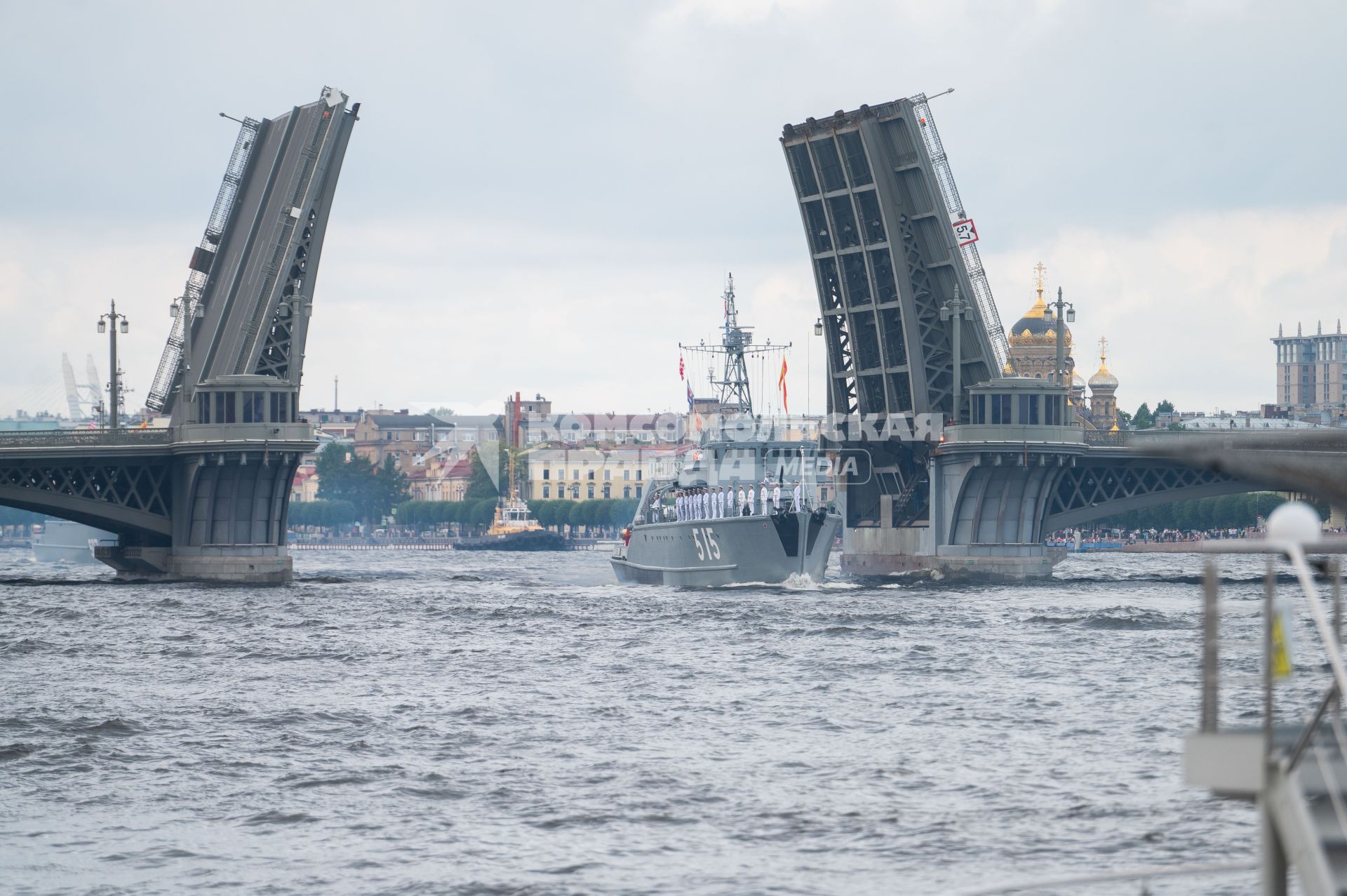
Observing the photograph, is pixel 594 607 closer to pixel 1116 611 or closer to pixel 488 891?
pixel 1116 611

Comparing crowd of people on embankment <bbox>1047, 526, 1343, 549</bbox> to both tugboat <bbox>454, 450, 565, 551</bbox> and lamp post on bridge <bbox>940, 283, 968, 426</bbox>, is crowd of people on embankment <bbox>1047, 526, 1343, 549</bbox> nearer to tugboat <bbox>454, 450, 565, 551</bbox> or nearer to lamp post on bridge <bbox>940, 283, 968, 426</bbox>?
tugboat <bbox>454, 450, 565, 551</bbox>

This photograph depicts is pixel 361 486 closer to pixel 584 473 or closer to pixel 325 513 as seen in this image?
pixel 325 513

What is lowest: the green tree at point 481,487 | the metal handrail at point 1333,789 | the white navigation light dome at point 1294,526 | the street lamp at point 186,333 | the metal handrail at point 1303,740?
the metal handrail at point 1333,789

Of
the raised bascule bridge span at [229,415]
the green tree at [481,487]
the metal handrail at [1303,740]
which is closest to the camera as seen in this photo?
the metal handrail at [1303,740]

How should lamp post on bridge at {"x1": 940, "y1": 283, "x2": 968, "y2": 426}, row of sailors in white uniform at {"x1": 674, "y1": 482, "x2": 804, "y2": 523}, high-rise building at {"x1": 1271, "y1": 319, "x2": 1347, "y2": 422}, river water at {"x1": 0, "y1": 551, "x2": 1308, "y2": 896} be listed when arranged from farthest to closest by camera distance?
high-rise building at {"x1": 1271, "y1": 319, "x2": 1347, "y2": 422} < row of sailors in white uniform at {"x1": 674, "y1": 482, "x2": 804, "y2": 523} < lamp post on bridge at {"x1": 940, "y1": 283, "x2": 968, "y2": 426} < river water at {"x1": 0, "y1": 551, "x2": 1308, "y2": 896}

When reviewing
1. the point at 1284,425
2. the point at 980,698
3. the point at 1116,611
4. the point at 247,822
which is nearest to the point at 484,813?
the point at 247,822

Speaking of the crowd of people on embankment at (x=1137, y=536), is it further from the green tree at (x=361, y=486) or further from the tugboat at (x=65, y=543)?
the green tree at (x=361, y=486)

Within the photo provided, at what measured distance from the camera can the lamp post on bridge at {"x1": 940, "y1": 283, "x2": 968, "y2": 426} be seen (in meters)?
45.8

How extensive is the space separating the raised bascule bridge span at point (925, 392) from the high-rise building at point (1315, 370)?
133 metres

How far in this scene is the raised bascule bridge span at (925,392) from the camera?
44719 mm

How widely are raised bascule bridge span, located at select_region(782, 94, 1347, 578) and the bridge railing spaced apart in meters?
18.5

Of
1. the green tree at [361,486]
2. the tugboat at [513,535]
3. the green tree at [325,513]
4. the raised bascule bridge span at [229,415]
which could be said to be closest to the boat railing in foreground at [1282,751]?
the raised bascule bridge span at [229,415]

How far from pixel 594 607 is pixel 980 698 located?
21.1 meters

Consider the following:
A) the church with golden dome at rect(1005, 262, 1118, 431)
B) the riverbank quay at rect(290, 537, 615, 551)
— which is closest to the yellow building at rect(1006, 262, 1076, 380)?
the church with golden dome at rect(1005, 262, 1118, 431)
